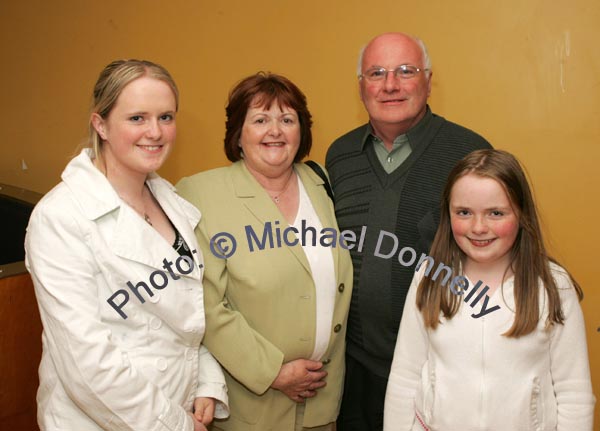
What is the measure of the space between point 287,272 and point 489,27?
3.89 feet

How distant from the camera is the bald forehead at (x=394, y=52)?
1.92 m

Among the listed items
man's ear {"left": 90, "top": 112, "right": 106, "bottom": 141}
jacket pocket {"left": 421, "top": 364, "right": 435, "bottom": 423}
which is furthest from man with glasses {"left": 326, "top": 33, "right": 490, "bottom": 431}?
man's ear {"left": 90, "top": 112, "right": 106, "bottom": 141}

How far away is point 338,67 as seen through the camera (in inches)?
101

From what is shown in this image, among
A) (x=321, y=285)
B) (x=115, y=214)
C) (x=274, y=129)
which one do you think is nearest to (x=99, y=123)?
(x=115, y=214)

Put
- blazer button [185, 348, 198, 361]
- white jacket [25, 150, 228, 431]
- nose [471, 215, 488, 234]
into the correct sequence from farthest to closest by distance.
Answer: blazer button [185, 348, 198, 361] → nose [471, 215, 488, 234] → white jacket [25, 150, 228, 431]

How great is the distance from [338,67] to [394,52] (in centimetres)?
67

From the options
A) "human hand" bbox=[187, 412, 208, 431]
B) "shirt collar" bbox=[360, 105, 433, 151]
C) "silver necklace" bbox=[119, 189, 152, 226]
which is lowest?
"human hand" bbox=[187, 412, 208, 431]

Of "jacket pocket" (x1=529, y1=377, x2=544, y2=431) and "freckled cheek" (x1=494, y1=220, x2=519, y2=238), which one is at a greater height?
"freckled cheek" (x1=494, y1=220, x2=519, y2=238)

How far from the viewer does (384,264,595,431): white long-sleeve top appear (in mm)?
1474

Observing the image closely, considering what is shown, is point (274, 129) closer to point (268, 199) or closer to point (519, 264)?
point (268, 199)

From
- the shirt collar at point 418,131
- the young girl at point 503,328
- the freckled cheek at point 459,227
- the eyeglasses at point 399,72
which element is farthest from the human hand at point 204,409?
the eyeglasses at point 399,72

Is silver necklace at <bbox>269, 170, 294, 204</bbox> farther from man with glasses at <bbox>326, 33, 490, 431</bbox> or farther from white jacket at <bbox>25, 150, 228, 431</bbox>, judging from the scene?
white jacket at <bbox>25, 150, 228, 431</bbox>

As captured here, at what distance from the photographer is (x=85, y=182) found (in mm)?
1482

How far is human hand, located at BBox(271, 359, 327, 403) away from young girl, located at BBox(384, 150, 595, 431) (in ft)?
1.11
